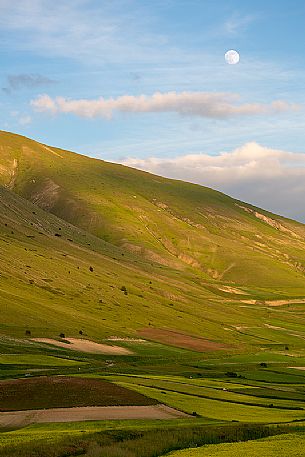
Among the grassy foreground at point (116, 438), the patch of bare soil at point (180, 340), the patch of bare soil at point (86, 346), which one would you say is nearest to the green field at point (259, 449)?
the grassy foreground at point (116, 438)

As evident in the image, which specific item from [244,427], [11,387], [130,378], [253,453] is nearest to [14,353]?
[130,378]

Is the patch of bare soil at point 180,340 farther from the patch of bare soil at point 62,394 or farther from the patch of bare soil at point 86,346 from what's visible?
the patch of bare soil at point 62,394

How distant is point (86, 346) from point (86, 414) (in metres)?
79.5

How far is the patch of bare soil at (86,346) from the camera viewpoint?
141 metres

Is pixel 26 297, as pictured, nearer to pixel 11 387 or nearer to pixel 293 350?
pixel 293 350

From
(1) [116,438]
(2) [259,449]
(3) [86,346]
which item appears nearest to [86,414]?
(1) [116,438]

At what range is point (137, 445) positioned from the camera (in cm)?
5084

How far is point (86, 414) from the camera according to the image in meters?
66.6

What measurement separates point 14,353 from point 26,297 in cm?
5577

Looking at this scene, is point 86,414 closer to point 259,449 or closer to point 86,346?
point 259,449

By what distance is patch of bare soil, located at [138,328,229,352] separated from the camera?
541 ft

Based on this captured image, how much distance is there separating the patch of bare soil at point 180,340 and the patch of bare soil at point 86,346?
71.3 feet

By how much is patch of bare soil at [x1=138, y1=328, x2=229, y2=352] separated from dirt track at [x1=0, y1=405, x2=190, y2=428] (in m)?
90.9

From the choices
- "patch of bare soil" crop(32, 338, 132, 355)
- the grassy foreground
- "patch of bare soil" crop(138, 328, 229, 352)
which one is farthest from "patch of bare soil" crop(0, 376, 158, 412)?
"patch of bare soil" crop(138, 328, 229, 352)
